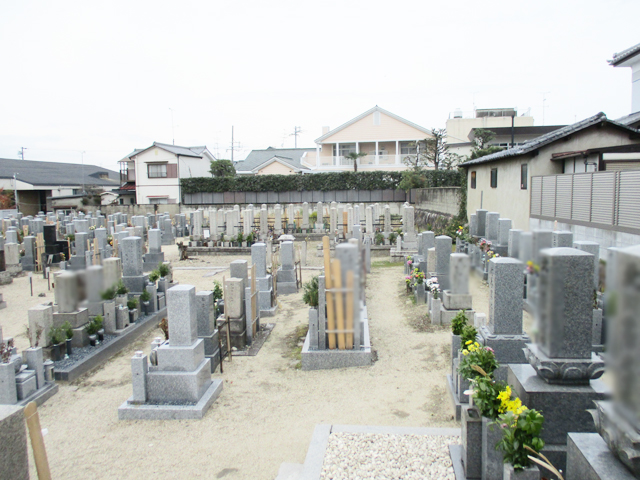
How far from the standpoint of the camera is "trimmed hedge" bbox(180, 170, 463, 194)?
107 ft

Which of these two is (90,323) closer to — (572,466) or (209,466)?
(209,466)

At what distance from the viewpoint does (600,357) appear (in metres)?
4.15

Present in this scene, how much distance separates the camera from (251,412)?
20.0 feet

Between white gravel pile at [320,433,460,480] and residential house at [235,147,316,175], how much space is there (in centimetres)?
3651

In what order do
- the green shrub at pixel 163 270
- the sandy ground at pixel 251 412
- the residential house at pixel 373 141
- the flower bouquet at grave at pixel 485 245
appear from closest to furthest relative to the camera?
the sandy ground at pixel 251 412 → the green shrub at pixel 163 270 → the flower bouquet at grave at pixel 485 245 → the residential house at pixel 373 141

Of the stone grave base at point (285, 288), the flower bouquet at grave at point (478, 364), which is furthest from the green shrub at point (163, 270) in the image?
the flower bouquet at grave at point (478, 364)

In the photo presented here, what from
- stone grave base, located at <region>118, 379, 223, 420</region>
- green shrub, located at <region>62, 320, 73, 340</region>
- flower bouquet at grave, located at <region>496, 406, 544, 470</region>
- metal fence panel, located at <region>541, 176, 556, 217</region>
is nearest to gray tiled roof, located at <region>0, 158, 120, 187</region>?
green shrub, located at <region>62, 320, 73, 340</region>

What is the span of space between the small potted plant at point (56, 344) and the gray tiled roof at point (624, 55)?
21259 mm

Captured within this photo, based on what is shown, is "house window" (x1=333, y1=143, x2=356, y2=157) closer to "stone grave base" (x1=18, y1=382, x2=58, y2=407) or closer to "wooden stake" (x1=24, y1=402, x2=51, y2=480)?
"stone grave base" (x1=18, y1=382, x2=58, y2=407)

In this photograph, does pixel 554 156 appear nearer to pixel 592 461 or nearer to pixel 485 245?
pixel 485 245

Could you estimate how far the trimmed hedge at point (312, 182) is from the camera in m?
32.6

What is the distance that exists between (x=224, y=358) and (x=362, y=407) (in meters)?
2.92

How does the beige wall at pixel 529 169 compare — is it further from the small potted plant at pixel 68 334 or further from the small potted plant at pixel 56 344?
the small potted plant at pixel 56 344

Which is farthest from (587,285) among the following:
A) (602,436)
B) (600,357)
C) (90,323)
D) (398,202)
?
(398,202)
